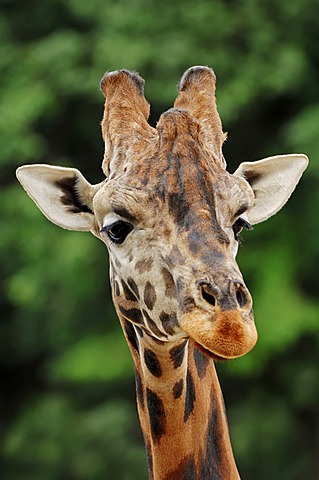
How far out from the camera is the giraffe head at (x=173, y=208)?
3.81m

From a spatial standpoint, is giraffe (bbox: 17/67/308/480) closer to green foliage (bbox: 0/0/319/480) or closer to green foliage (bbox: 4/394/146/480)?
green foliage (bbox: 0/0/319/480)

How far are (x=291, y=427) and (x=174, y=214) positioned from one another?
35.6 ft

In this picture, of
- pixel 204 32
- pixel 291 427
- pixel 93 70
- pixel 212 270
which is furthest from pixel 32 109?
pixel 212 270

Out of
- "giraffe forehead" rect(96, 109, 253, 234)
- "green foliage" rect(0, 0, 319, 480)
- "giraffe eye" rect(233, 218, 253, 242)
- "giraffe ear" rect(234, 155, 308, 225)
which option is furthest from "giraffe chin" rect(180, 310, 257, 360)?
"green foliage" rect(0, 0, 319, 480)

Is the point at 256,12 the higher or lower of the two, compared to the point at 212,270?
higher

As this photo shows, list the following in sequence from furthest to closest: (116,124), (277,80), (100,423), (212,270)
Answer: (100,423)
(277,80)
(116,124)
(212,270)

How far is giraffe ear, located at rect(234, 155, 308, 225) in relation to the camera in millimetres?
4742

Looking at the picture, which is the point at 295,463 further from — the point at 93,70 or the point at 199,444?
the point at 199,444

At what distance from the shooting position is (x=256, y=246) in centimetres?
1409

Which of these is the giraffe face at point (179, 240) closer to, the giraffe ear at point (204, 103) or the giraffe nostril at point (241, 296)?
the giraffe nostril at point (241, 296)

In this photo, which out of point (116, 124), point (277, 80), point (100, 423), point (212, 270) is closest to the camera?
point (212, 270)

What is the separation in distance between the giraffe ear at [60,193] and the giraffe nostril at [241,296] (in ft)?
3.60

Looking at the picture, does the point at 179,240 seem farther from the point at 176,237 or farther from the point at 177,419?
the point at 177,419

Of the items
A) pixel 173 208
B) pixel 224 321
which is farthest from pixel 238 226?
pixel 224 321
